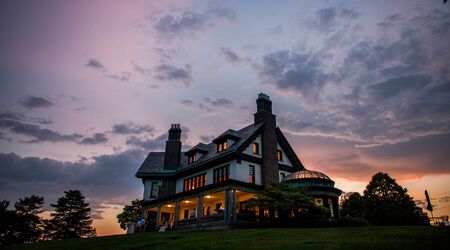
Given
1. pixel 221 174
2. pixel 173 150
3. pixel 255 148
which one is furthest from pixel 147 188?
pixel 255 148

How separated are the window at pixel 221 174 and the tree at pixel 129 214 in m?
30.3

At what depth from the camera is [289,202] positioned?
31.1 meters

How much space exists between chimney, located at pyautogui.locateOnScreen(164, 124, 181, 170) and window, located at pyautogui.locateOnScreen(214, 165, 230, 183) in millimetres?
10353

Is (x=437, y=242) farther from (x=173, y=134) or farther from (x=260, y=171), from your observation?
(x=173, y=134)

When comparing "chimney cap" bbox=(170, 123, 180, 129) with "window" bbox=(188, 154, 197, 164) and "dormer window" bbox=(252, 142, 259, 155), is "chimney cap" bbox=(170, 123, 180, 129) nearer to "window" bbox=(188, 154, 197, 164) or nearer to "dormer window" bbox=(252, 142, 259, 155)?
"window" bbox=(188, 154, 197, 164)

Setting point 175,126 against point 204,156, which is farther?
point 175,126

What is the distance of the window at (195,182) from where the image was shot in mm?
41638

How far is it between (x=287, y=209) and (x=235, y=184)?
575cm

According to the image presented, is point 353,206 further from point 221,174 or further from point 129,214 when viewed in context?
point 129,214

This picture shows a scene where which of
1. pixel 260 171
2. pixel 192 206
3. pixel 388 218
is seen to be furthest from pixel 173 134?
pixel 388 218

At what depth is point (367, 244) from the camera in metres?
15.7

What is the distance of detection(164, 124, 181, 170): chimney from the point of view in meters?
48.2

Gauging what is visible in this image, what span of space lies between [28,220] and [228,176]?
52.9 meters

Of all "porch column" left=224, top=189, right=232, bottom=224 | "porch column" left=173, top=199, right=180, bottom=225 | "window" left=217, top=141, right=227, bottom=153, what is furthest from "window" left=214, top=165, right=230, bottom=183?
"porch column" left=173, top=199, right=180, bottom=225
